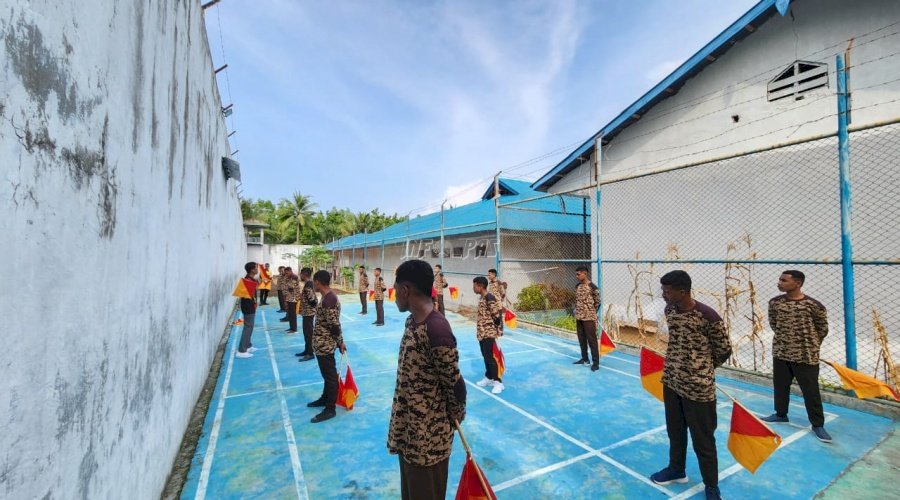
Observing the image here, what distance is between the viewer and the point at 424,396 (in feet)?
7.50

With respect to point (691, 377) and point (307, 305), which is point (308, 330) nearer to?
point (307, 305)

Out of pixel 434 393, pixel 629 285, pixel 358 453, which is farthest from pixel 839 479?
pixel 629 285

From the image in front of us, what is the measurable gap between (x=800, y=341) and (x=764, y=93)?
6.55 metres

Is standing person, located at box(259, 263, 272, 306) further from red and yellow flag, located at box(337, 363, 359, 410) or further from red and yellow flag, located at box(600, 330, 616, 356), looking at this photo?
red and yellow flag, located at box(600, 330, 616, 356)

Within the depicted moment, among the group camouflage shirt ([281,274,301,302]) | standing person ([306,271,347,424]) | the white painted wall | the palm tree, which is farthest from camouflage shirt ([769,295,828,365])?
the palm tree

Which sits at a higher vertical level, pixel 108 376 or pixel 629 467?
pixel 108 376

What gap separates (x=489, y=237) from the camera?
45.9ft

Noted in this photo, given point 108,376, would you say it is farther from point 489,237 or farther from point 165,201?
point 489,237

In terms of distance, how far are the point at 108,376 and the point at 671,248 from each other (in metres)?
10.2

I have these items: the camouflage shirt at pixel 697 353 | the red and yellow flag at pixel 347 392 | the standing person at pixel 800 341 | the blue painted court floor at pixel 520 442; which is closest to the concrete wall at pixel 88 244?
the blue painted court floor at pixel 520 442

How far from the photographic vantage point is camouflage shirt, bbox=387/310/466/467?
7.32 feet

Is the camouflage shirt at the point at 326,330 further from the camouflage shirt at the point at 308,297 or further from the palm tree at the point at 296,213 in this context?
the palm tree at the point at 296,213

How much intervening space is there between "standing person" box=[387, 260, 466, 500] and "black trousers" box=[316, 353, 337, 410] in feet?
9.00

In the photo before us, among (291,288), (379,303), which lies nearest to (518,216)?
(379,303)
